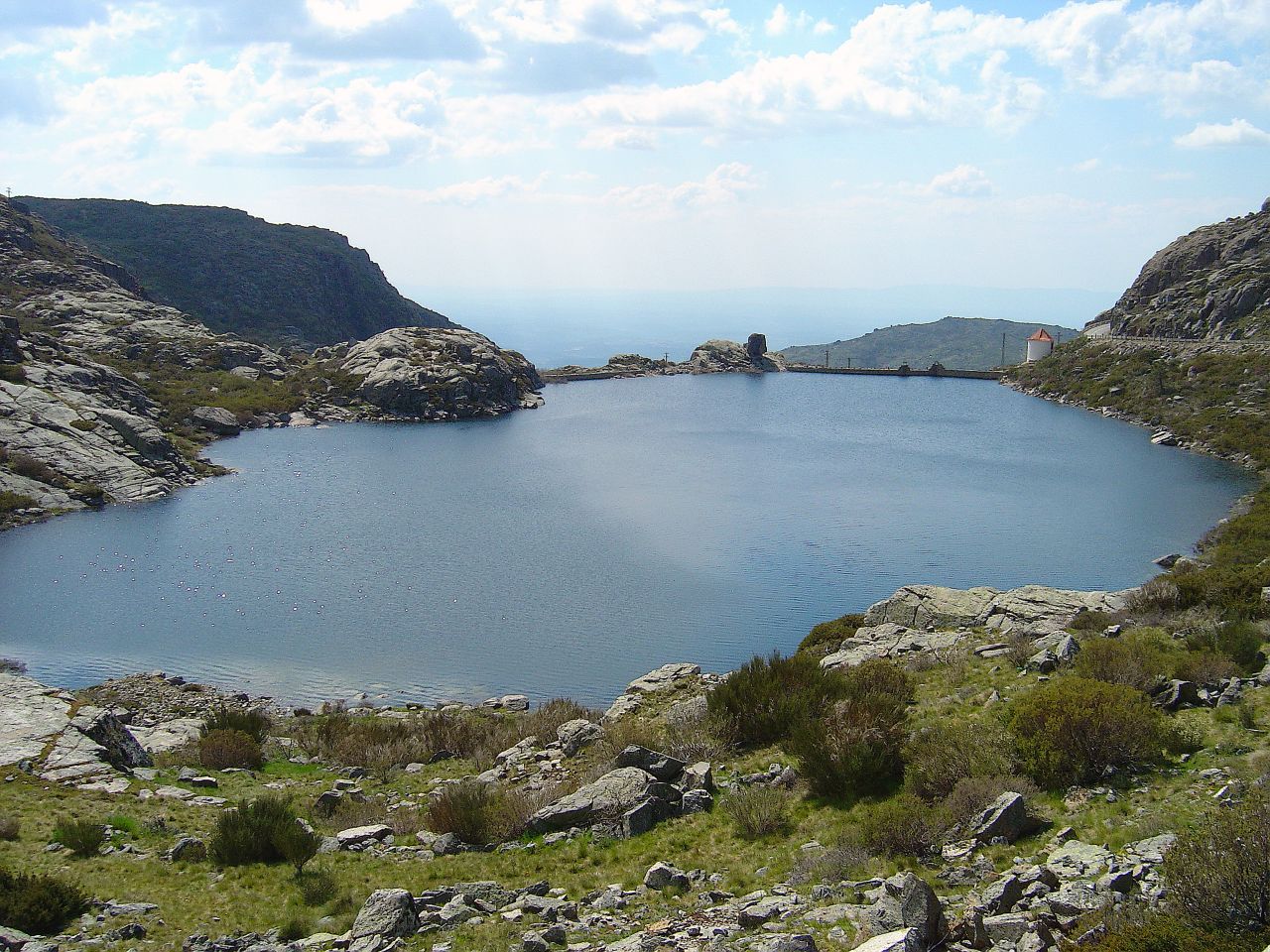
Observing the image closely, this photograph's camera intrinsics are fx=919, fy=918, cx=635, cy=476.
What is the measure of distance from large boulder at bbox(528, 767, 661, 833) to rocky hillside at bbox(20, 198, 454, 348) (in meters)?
143

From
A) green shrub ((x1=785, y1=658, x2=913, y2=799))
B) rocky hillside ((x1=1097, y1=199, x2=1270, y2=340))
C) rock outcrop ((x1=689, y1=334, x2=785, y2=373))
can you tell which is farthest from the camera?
rock outcrop ((x1=689, y1=334, x2=785, y2=373))

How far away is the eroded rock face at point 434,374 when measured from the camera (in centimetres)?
9762

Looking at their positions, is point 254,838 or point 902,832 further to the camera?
point 254,838

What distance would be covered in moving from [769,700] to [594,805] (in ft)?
16.9

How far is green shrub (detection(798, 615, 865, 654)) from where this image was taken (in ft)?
91.5

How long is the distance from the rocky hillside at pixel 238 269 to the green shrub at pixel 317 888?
470 feet

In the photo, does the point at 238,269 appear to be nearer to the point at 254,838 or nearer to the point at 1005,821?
the point at 254,838

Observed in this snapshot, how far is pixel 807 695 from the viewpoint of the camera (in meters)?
19.2

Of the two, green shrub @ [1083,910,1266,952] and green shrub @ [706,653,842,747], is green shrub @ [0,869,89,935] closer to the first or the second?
green shrub @ [706,653,842,747]

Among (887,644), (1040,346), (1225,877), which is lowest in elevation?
(887,644)

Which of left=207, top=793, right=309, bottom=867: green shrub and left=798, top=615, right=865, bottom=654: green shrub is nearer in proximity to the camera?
left=207, top=793, right=309, bottom=867: green shrub

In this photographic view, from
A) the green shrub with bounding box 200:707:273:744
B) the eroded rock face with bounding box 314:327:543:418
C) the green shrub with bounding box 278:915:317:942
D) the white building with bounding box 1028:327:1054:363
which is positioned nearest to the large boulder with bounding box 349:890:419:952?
the green shrub with bounding box 278:915:317:942

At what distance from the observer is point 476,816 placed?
1580 cm

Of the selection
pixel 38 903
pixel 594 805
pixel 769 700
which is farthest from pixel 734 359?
pixel 38 903
